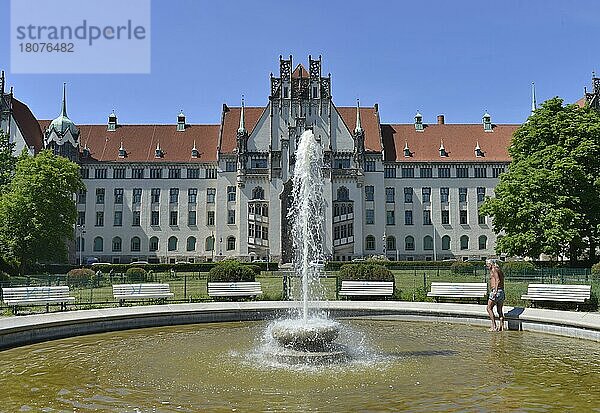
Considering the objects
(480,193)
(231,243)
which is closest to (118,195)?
(231,243)

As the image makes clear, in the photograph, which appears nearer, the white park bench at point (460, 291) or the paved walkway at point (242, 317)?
the paved walkway at point (242, 317)

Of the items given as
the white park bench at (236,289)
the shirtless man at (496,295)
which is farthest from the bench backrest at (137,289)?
the shirtless man at (496,295)

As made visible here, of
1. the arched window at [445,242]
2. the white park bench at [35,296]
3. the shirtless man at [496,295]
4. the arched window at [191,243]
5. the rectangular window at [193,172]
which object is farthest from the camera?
the rectangular window at [193,172]

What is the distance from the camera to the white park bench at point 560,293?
69.6 feet

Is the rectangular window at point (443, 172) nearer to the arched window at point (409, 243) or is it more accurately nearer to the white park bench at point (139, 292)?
the arched window at point (409, 243)

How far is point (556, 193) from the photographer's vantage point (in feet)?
130

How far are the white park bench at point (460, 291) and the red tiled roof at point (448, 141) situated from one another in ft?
182

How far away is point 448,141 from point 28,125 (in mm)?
54655

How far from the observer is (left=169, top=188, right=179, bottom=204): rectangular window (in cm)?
7781

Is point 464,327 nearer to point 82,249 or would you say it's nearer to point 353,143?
point 353,143

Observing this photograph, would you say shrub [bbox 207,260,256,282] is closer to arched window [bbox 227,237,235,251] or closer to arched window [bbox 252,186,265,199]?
arched window [bbox 252,186,265,199]

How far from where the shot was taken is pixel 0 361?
13703mm

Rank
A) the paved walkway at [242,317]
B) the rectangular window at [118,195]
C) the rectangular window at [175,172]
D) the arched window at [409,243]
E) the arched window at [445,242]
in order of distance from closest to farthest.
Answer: the paved walkway at [242,317] < the rectangular window at [118,195] < the arched window at [409,243] < the arched window at [445,242] < the rectangular window at [175,172]

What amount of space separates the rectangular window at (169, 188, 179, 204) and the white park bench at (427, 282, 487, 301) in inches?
2261
